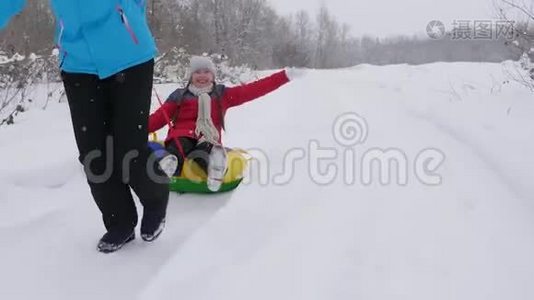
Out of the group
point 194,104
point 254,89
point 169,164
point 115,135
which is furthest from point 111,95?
point 194,104

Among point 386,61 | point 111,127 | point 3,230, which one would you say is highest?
point 111,127

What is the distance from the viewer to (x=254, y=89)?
10.7 ft

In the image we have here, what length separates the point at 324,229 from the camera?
2.55m

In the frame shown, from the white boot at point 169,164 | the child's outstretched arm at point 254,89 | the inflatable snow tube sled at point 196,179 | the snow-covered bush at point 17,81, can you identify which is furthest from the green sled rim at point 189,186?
the snow-covered bush at point 17,81

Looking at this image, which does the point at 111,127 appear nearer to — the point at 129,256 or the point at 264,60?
the point at 129,256

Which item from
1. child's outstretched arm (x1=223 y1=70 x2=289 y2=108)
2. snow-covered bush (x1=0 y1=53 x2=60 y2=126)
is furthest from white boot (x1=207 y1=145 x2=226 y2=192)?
snow-covered bush (x1=0 y1=53 x2=60 y2=126)

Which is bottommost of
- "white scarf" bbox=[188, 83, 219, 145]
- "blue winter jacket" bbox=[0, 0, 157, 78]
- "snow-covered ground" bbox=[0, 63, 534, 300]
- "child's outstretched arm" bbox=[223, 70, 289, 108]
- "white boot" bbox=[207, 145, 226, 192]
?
"snow-covered ground" bbox=[0, 63, 534, 300]

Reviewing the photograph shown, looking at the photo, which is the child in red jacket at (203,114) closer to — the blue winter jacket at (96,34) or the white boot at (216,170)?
the white boot at (216,170)

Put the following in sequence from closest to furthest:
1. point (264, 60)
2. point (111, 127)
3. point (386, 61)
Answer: point (111, 127)
point (264, 60)
point (386, 61)

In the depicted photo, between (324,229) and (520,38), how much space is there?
5596mm

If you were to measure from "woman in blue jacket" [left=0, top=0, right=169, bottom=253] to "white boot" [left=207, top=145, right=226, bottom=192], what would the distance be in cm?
80

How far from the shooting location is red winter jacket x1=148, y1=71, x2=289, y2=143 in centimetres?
325

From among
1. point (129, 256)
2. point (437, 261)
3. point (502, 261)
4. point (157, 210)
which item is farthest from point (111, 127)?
point (502, 261)

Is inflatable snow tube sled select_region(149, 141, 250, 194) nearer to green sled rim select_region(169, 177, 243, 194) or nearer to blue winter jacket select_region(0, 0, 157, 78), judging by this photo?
green sled rim select_region(169, 177, 243, 194)
